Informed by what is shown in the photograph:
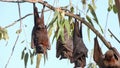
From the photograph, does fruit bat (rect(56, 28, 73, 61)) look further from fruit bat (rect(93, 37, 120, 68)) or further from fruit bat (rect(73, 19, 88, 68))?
fruit bat (rect(93, 37, 120, 68))

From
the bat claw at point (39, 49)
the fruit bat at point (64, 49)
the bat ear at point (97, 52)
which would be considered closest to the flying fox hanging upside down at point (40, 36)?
the bat claw at point (39, 49)

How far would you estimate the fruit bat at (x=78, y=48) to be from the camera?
3.41 m

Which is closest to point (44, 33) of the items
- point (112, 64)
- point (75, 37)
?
point (75, 37)

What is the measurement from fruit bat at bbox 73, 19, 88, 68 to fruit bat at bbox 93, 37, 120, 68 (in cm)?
28

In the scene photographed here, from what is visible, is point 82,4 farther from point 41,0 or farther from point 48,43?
point 41,0

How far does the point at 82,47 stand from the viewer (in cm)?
357

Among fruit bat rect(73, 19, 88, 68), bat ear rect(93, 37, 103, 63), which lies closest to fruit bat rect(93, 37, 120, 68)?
bat ear rect(93, 37, 103, 63)

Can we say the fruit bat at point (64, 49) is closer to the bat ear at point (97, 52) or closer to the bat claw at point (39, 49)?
the bat claw at point (39, 49)

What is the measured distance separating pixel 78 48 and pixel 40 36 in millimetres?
395

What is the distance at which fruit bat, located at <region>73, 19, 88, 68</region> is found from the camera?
3406 millimetres

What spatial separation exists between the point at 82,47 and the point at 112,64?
1.93ft

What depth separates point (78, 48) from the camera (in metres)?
3.53

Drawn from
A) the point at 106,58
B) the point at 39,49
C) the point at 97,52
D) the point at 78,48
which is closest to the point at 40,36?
the point at 39,49

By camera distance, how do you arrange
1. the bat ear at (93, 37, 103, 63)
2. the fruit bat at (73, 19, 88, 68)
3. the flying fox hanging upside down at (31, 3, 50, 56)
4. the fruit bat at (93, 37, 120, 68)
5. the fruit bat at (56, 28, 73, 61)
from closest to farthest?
the fruit bat at (93, 37, 120, 68) < the bat ear at (93, 37, 103, 63) < the fruit bat at (73, 19, 88, 68) < the flying fox hanging upside down at (31, 3, 50, 56) < the fruit bat at (56, 28, 73, 61)
